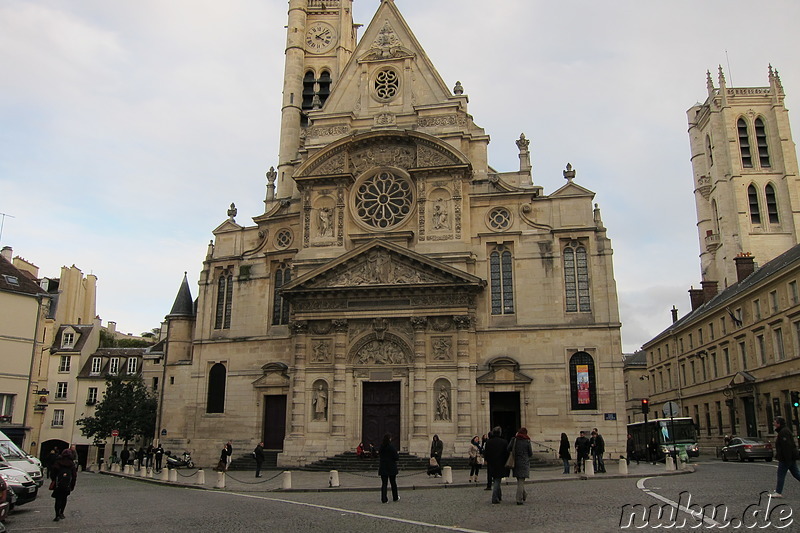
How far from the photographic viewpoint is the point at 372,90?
36188 millimetres

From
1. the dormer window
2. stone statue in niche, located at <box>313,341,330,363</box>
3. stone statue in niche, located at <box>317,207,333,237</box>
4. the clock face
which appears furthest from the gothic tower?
the dormer window

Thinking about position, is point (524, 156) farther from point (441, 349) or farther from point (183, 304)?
point (183, 304)

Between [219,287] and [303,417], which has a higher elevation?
[219,287]

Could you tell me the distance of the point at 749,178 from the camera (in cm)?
6538

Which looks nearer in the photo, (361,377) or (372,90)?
(361,377)

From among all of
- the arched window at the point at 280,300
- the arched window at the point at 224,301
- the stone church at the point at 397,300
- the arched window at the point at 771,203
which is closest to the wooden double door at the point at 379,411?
the stone church at the point at 397,300

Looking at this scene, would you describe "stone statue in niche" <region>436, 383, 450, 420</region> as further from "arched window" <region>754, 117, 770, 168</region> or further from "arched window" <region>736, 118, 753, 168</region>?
"arched window" <region>754, 117, 770, 168</region>

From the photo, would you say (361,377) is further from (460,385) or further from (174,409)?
(174,409)

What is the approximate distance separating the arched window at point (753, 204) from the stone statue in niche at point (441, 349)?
4623cm

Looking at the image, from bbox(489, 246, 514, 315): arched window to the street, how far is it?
12.1m

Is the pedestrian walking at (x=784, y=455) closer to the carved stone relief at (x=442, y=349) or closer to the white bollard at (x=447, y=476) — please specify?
the white bollard at (x=447, y=476)

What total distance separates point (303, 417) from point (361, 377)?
310cm

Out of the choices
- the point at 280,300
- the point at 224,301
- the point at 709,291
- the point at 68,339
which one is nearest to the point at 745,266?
the point at 709,291

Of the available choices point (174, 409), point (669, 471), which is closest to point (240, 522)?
point (669, 471)
